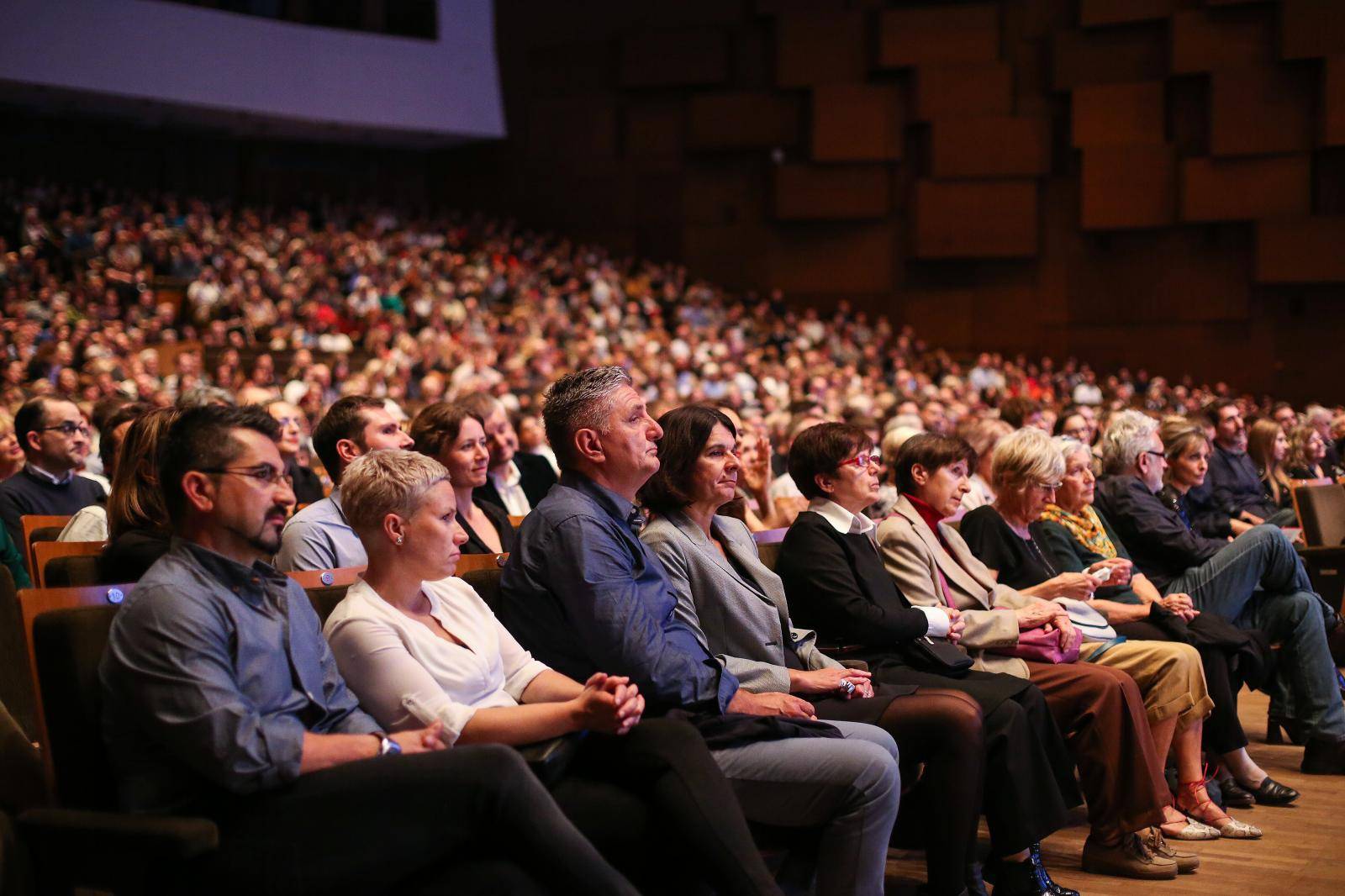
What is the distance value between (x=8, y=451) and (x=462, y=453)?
2107 millimetres

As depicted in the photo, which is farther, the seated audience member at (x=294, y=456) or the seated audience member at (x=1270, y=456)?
the seated audience member at (x=1270, y=456)

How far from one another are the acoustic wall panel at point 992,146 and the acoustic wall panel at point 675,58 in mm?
2784

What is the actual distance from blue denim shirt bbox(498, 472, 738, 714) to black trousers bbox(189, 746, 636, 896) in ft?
1.47

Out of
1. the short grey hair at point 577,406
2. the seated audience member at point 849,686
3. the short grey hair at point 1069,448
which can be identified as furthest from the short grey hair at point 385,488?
the short grey hair at point 1069,448

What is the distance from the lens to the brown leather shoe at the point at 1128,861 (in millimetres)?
2818

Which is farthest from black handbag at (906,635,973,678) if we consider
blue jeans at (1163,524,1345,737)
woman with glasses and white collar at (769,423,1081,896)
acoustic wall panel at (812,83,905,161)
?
acoustic wall panel at (812,83,905,161)

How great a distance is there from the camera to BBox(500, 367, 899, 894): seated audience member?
7.16 feet

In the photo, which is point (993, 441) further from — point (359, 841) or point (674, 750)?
point (359, 841)

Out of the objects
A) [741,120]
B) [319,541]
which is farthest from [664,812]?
[741,120]

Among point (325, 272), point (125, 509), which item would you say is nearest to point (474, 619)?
point (125, 509)

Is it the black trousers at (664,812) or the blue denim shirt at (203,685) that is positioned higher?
the blue denim shirt at (203,685)

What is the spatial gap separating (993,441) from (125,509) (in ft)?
10.1

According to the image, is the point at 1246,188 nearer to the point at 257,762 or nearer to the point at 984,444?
the point at 984,444

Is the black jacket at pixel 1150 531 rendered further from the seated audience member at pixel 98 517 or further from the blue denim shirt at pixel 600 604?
the seated audience member at pixel 98 517
